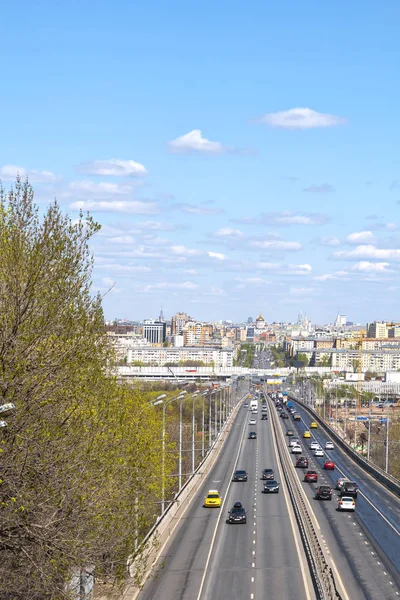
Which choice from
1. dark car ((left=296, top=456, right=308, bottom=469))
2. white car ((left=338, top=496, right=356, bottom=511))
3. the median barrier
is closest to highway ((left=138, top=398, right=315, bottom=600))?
the median barrier

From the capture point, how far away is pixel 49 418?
73.1 ft

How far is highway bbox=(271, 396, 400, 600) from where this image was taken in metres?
35.7

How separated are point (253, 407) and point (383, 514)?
A: 124 m

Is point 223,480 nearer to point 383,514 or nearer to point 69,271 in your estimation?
point 383,514

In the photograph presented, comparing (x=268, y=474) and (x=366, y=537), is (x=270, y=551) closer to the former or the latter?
(x=366, y=537)

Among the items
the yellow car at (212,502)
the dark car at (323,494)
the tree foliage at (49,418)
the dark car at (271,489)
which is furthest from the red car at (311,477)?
the tree foliage at (49,418)

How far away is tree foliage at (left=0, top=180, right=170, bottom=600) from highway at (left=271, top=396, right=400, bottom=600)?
13436mm

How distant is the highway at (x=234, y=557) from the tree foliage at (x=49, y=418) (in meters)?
8.07

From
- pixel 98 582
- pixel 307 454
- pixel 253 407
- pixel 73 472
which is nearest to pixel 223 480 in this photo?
pixel 307 454

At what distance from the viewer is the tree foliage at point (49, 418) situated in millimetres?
21188

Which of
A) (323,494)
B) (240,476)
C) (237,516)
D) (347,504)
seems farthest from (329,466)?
(237,516)

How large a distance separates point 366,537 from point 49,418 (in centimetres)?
2782

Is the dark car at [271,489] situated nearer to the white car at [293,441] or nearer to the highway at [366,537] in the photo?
the highway at [366,537]

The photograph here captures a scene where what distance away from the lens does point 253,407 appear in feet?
586
